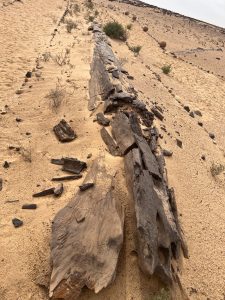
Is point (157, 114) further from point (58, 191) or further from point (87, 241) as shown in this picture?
point (87, 241)

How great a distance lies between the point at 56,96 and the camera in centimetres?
866

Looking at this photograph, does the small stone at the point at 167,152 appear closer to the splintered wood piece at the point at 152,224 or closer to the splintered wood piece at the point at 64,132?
the splintered wood piece at the point at 64,132

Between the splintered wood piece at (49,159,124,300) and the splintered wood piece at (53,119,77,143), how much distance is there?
202 centimetres

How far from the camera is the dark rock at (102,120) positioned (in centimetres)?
735

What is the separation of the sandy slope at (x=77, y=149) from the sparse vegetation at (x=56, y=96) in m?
0.08

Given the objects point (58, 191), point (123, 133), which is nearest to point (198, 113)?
point (123, 133)

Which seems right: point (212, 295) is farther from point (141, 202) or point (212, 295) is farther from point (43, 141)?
point (43, 141)

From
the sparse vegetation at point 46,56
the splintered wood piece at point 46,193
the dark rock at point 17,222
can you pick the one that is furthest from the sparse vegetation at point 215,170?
the sparse vegetation at point 46,56

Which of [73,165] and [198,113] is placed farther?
[198,113]

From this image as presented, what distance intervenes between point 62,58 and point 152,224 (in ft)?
28.0

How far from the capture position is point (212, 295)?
4816 mm

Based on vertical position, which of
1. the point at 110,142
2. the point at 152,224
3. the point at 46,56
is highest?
the point at 152,224

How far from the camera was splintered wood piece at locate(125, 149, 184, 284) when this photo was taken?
429 centimetres

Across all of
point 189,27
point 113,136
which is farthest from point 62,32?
point 189,27
